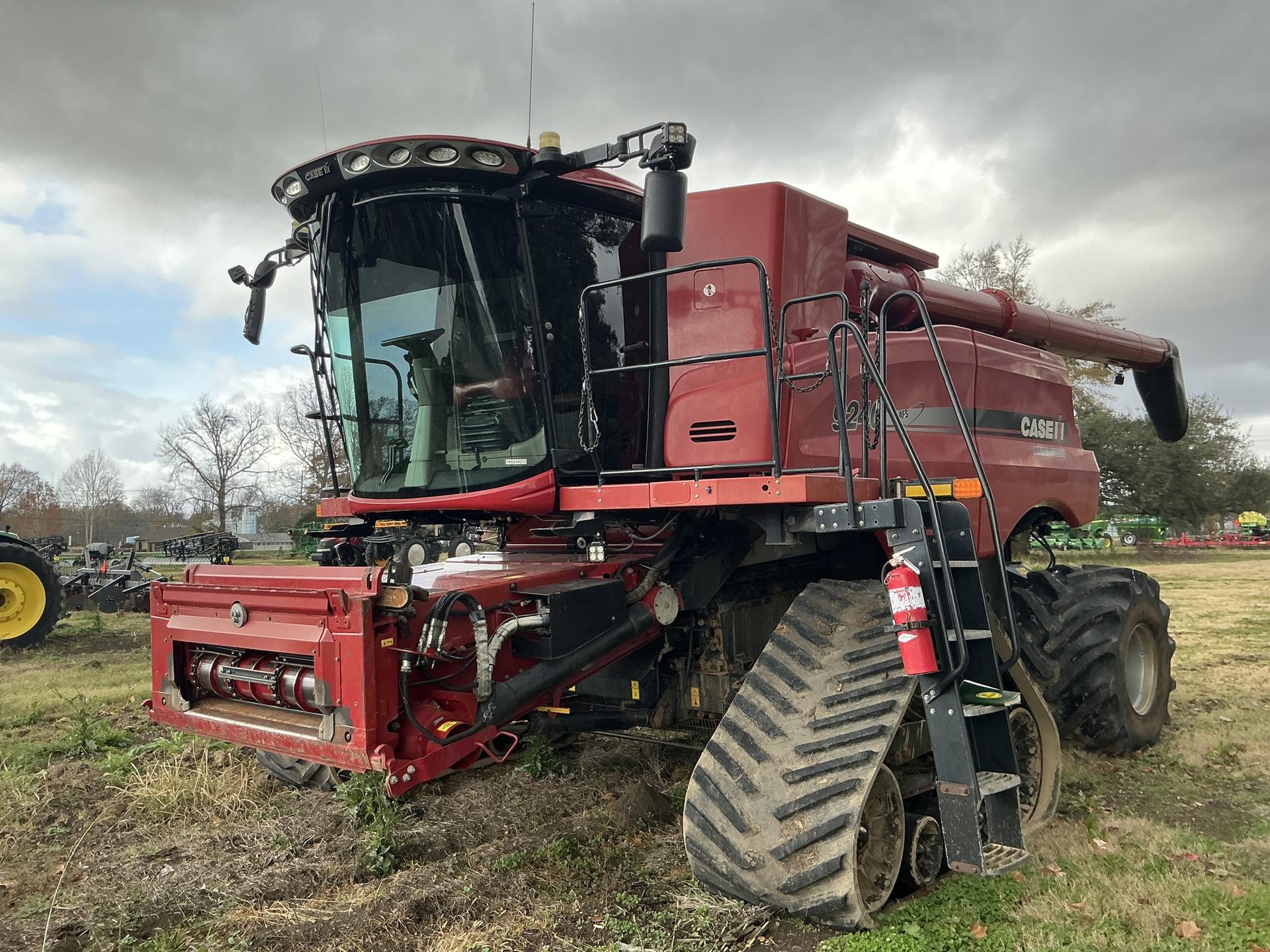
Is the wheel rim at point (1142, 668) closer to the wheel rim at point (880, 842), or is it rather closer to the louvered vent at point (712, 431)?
the wheel rim at point (880, 842)

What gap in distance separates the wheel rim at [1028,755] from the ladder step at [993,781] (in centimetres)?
90

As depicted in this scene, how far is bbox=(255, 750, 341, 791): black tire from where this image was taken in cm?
484

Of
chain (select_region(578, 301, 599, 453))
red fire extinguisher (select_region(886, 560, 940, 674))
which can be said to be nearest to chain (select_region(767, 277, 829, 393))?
chain (select_region(578, 301, 599, 453))

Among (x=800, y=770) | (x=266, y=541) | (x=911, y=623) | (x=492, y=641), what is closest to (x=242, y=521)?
(x=266, y=541)

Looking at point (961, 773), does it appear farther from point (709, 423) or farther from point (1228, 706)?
point (1228, 706)

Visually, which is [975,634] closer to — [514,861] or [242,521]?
[514,861]

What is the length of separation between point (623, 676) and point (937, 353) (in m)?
2.28

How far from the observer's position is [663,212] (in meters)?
3.73

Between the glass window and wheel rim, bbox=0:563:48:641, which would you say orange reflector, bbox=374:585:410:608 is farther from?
wheel rim, bbox=0:563:48:641

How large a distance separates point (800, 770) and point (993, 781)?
2.38ft

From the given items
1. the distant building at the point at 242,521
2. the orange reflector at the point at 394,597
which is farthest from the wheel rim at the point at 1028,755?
the distant building at the point at 242,521

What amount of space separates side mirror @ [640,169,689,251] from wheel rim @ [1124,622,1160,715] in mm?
4214

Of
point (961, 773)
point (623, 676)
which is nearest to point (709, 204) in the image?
point (623, 676)

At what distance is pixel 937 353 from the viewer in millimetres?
3746
